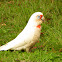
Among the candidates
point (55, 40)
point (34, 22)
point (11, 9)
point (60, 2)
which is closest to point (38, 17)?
point (34, 22)

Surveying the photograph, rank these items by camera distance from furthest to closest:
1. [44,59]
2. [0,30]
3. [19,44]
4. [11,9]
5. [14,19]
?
1. [11,9]
2. [14,19]
3. [0,30]
4. [19,44]
5. [44,59]

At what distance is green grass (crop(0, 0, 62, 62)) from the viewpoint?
325 centimetres

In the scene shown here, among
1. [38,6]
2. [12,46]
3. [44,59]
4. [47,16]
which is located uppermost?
[38,6]

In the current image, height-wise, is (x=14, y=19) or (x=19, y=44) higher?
(x=14, y=19)

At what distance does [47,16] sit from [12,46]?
6.57 feet

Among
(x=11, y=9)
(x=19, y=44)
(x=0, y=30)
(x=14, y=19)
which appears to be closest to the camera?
(x=19, y=44)

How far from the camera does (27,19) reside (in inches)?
184

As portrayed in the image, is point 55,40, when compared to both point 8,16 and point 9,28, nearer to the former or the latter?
point 9,28

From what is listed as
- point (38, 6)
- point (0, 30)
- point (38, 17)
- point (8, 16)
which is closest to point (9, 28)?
Answer: point (0, 30)

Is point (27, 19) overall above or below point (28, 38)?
above

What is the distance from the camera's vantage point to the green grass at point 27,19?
10.7 feet

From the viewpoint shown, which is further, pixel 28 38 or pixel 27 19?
pixel 27 19

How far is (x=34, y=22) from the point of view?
336 centimetres

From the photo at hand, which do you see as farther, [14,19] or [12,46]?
[14,19]
